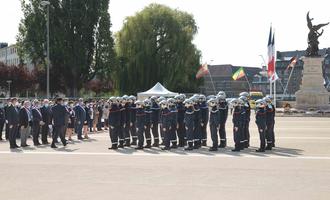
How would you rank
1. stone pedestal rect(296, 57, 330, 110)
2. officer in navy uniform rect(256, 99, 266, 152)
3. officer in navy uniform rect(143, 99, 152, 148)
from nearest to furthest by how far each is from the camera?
officer in navy uniform rect(256, 99, 266, 152)
officer in navy uniform rect(143, 99, 152, 148)
stone pedestal rect(296, 57, 330, 110)

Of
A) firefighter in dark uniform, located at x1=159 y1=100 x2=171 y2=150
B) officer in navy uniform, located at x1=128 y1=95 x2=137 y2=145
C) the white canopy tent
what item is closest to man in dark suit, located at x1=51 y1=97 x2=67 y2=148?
officer in navy uniform, located at x1=128 y1=95 x2=137 y2=145

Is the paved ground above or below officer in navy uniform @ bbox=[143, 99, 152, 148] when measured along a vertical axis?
below

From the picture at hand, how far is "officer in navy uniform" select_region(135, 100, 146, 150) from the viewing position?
710 inches

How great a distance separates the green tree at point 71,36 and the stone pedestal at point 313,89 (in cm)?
1870

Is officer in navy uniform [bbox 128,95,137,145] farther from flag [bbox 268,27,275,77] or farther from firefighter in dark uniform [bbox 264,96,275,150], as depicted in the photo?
flag [bbox 268,27,275,77]

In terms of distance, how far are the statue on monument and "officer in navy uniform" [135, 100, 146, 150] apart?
36.2 meters

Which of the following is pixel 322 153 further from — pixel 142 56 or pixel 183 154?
pixel 142 56

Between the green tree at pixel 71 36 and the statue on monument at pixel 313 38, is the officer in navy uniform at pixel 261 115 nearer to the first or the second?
the green tree at pixel 71 36

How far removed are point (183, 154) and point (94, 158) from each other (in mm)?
2861

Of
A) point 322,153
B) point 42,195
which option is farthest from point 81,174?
point 322,153

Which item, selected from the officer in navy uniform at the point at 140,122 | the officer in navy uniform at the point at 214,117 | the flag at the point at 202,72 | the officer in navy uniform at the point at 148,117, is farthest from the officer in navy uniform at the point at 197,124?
the flag at the point at 202,72

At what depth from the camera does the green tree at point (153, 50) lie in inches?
2007

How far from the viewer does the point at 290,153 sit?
15.9 metres

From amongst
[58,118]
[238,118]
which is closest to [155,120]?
[238,118]
